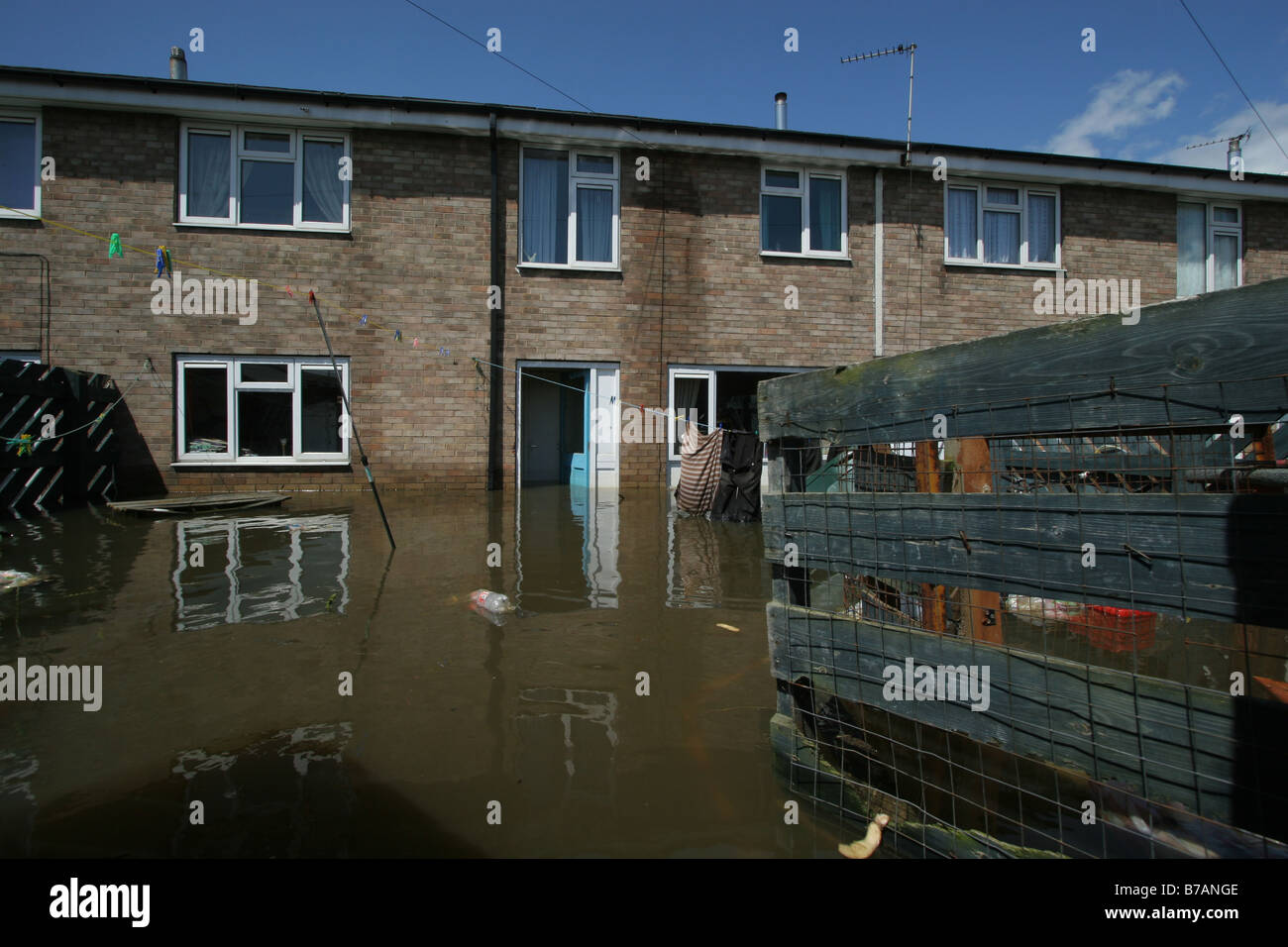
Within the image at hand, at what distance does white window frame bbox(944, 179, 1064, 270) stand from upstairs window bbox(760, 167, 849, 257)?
1.99 metres

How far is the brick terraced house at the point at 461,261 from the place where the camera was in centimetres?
1031

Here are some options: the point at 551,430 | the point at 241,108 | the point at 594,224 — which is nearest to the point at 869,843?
the point at 594,224

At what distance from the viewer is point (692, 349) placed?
469 inches

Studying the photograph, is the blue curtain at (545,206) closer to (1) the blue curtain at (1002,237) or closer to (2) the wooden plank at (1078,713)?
(1) the blue curtain at (1002,237)

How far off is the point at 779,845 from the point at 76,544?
6986 mm

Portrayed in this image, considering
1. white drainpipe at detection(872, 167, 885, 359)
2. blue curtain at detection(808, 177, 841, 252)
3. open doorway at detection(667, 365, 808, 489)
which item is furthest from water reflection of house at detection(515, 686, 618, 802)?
blue curtain at detection(808, 177, 841, 252)

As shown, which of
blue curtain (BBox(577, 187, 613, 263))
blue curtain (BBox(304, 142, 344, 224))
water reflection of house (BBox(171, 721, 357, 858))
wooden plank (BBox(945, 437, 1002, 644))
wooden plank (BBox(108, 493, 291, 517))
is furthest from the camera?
blue curtain (BBox(577, 187, 613, 263))

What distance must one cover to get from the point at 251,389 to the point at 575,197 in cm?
564

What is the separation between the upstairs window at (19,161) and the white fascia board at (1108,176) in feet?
43.0

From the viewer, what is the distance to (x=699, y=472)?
9.04m

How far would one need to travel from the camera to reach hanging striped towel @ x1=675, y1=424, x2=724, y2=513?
8.87 meters

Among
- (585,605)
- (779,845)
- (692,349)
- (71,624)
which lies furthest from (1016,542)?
(692,349)

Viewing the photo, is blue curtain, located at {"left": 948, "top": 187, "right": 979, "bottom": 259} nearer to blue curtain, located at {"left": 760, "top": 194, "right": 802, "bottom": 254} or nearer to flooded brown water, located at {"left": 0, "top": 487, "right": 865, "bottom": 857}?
blue curtain, located at {"left": 760, "top": 194, "right": 802, "bottom": 254}

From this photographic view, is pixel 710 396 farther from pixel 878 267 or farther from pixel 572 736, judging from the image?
pixel 572 736
